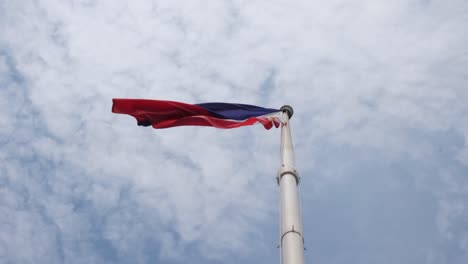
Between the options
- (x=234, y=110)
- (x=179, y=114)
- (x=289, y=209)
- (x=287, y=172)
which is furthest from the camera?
(x=234, y=110)

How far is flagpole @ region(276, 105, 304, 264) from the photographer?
1252 centimetres

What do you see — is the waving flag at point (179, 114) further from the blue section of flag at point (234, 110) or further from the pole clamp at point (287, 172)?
the pole clamp at point (287, 172)

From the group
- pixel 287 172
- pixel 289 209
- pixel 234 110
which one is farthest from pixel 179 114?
pixel 289 209

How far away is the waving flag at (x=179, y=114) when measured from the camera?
19.8m

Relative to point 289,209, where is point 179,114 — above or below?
above

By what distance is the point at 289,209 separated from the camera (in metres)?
13.8

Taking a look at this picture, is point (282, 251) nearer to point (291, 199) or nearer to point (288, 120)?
point (291, 199)

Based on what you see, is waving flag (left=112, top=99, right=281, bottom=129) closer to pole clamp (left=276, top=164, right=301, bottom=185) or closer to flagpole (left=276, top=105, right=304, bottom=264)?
flagpole (left=276, top=105, right=304, bottom=264)

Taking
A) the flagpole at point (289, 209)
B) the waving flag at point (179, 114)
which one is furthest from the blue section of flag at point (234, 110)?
the flagpole at point (289, 209)

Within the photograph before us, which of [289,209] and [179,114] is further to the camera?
[179,114]

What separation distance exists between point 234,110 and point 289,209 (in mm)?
7625

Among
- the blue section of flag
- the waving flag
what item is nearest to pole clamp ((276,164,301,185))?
the waving flag

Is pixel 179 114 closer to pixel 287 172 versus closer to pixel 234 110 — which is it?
pixel 234 110

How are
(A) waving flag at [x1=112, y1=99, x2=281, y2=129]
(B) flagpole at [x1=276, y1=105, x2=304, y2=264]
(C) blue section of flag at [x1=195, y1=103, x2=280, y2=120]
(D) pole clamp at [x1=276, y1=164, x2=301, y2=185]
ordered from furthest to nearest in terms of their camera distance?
1. (C) blue section of flag at [x1=195, y1=103, x2=280, y2=120]
2. (A) waving flag at [x1=112, y1=99, x2=281, y2=129]
3. (D) pole clamp at [x1=276, y1=164, x2=301, y2=185]
4. (B) flagpole at [x1=276, y1=105, x2=304, y2=264]
